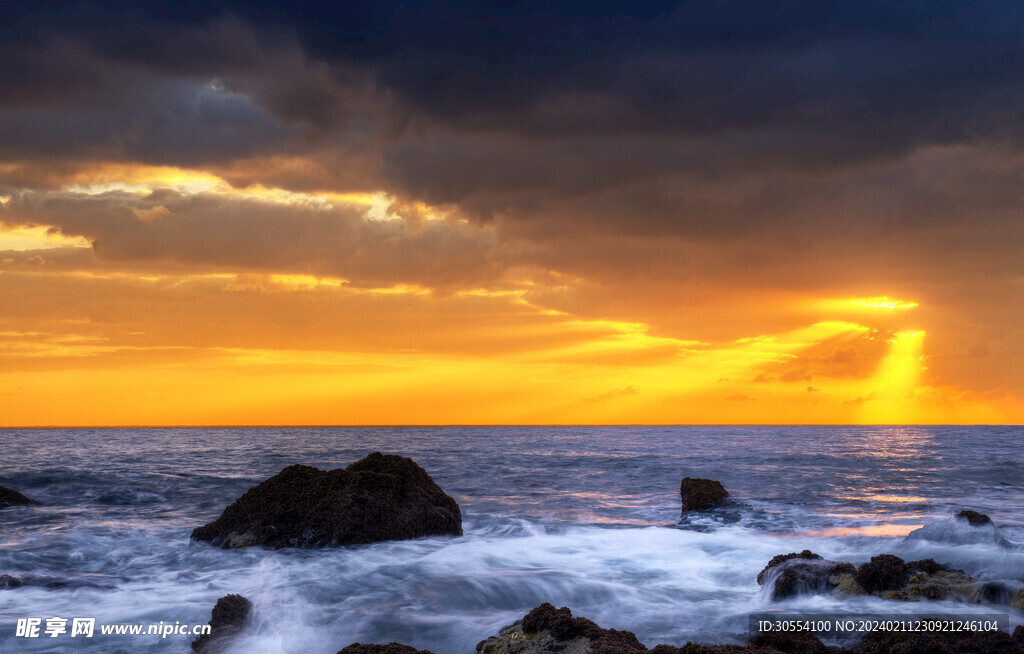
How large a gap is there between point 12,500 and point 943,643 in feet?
74.4

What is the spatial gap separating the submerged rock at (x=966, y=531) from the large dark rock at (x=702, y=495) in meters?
5.58

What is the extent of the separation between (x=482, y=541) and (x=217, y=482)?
1537cm

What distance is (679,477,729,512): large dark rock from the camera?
17.8 m

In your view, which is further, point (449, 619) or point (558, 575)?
point (558, 575)

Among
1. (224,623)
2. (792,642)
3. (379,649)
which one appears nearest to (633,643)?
(792,642)

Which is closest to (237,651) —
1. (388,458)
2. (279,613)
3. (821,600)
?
(279,613)

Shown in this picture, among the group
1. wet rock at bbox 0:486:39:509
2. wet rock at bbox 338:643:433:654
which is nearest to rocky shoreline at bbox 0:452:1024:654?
wet rock at bbox 338:643:433:654

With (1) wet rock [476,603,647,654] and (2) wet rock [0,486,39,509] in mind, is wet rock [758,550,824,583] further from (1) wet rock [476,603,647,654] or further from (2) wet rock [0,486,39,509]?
(2) wet rock [0,486,39,509]

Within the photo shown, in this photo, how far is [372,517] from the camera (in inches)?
511

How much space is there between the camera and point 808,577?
8.89m

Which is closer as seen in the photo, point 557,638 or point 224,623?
point 557,638

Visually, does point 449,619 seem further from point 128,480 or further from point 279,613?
point 128,480

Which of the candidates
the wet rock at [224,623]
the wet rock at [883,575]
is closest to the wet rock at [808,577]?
the wet rock at [883,575]

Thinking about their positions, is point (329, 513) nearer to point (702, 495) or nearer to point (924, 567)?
point (924, 567)
